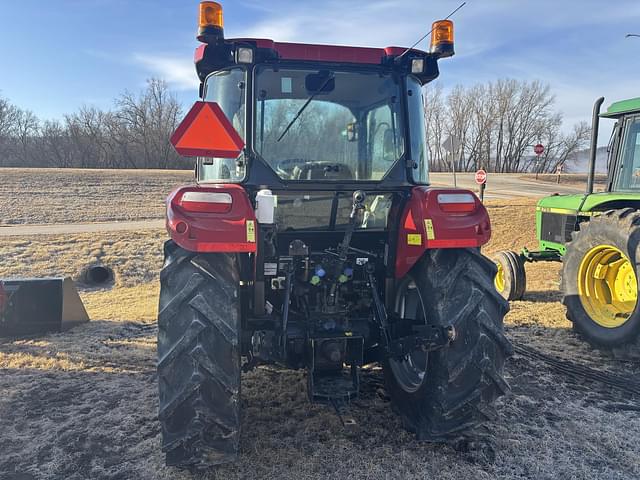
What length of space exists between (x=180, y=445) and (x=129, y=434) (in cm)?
91

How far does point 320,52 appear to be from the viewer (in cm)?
320

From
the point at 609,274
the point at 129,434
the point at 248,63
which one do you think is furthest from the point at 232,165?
the point at 609,274

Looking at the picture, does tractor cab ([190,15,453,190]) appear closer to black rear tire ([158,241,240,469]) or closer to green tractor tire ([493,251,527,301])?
black rear tire ([158,241,240,469])

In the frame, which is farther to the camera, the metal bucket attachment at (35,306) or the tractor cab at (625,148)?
the tractor cab at (625,148)

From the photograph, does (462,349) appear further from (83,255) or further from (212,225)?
(83,255)

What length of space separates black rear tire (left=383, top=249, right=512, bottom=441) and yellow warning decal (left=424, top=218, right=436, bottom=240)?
0.45ft

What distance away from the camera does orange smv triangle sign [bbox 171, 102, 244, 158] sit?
278 cm

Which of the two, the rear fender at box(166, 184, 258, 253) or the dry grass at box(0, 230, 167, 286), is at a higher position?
the rear fender at box(166, 184, 258, 253)

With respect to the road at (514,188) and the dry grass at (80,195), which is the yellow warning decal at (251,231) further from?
the road at (514,188)

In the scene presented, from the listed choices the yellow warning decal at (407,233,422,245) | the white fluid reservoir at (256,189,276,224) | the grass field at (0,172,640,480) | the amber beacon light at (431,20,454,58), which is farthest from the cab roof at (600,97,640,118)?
the white fluid reservoir at (256,189,276,224)

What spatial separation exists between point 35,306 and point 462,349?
4.71 meters

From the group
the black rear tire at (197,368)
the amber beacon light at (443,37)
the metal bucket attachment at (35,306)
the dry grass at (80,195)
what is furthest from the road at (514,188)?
the black rear tire at (197,368)

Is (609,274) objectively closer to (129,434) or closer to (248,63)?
(248,63)

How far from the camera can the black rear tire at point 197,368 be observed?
2531mm
